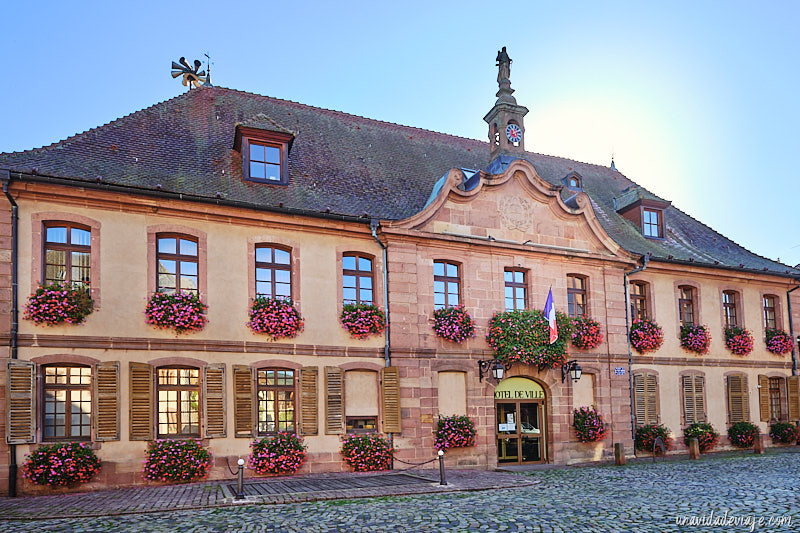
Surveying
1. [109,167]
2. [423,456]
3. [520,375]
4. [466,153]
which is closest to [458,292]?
[520,375]

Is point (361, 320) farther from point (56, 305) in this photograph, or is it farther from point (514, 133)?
point (514, 133)

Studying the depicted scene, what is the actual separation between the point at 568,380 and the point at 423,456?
16.1 ft

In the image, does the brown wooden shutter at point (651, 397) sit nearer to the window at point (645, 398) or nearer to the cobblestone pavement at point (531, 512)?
the window at point (645, 398)

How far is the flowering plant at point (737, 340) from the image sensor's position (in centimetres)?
2472

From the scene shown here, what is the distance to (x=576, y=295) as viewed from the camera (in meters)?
22.0

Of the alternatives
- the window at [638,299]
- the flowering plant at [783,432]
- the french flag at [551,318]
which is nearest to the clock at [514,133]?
the window at [638,299]

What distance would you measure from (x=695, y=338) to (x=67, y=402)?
58.8ft

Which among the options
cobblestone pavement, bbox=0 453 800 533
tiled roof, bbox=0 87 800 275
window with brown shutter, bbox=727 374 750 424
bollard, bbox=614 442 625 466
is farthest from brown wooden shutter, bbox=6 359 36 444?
window with brown shutter, bbox=727 374 750 424

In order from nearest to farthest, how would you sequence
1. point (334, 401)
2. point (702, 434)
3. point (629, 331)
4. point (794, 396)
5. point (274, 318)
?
point (274, 318) < point (334, 401) < point (629, 331) < point (702, 434) < point (794, 396)

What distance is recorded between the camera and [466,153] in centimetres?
2534

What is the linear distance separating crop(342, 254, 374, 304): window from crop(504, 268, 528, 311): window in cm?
407

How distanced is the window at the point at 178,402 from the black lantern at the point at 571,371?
959 cm

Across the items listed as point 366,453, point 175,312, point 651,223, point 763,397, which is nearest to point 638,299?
point 651,223

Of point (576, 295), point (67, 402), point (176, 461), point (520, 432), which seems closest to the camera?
point (67, 402)
